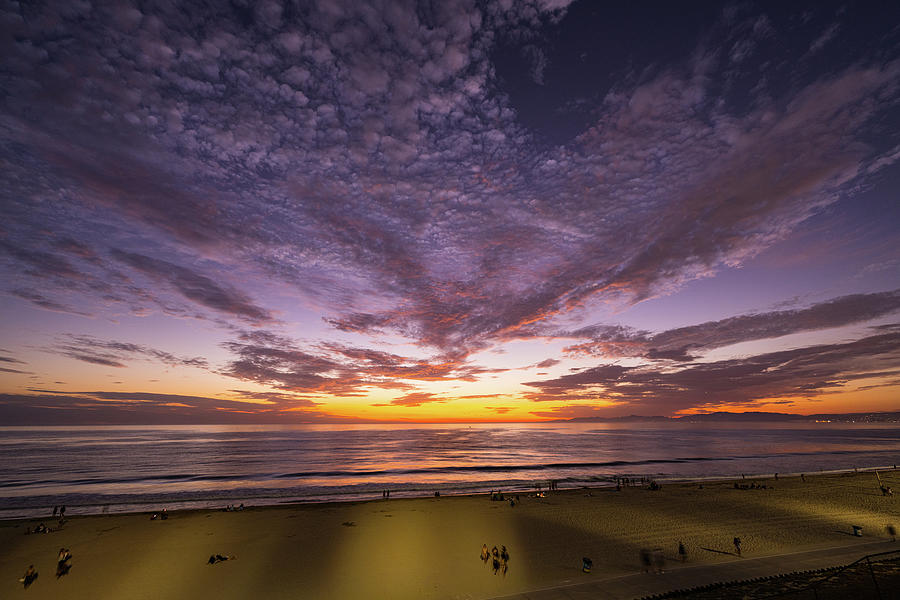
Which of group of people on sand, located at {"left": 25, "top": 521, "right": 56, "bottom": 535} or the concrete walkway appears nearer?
the concrete walkway

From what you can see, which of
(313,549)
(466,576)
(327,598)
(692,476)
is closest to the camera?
(327,598)

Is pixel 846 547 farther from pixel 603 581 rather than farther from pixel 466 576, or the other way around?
pixel 466 576

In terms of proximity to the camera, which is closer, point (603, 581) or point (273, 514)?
point (603, 581)

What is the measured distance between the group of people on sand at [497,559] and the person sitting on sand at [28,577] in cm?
2709

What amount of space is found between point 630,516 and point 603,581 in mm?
18413

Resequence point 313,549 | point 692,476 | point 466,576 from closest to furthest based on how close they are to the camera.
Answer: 1. point 466,576
2. point 313,549
3. point 692,476

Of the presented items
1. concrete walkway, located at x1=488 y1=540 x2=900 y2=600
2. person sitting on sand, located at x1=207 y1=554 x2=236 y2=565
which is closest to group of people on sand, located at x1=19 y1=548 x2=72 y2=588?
person sitting on sand, located at x1=207 y1=554 x2=236 y2=565

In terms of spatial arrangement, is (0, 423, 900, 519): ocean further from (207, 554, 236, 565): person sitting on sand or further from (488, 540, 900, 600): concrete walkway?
(488, 540, 900, 600): concrete walkway

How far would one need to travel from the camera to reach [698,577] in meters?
21.3

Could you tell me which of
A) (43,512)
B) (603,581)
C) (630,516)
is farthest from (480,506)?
(43,512)

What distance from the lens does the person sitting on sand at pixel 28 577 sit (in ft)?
73.4

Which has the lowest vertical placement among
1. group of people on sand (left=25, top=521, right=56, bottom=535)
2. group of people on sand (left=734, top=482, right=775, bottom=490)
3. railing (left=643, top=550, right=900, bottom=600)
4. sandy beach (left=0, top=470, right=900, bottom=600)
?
sandy beach (left=0, top=470, right=900, bottom=600)

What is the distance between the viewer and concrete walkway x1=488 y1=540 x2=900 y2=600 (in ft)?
64.2

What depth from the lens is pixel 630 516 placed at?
120ft
